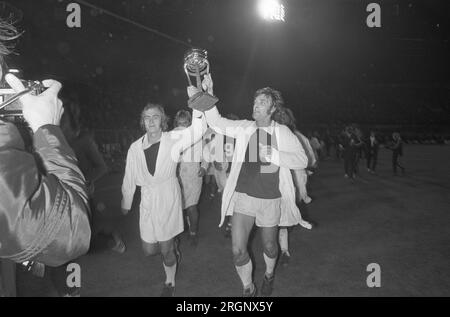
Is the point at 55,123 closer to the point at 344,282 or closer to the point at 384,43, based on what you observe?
the point at 344,282

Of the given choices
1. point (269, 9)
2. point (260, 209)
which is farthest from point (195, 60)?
point (269, 9)

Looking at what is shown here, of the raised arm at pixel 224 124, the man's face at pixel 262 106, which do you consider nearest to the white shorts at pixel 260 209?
the raised arm at pixel 224 124

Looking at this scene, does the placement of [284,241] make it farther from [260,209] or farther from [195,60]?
[195,60]

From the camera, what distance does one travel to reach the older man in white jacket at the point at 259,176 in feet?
12.3

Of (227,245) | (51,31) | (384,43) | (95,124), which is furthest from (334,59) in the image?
(227,245)

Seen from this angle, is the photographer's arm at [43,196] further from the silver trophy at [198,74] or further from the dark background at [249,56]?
the silver trophy at [198,74]

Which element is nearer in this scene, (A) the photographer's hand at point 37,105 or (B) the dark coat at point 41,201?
(B) the dark coat at point 41,201

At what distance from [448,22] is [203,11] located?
26748 mm

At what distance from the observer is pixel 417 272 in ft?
14.8

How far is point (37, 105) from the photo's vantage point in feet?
3.97

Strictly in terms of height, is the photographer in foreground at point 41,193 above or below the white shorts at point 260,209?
above

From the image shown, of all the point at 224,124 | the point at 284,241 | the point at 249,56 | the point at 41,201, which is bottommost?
the point at 284,241

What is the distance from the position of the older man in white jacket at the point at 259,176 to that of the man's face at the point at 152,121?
556 mm

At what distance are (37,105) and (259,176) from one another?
284 centimetres
